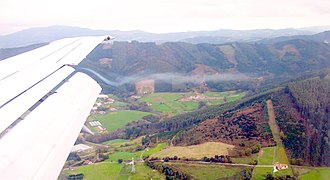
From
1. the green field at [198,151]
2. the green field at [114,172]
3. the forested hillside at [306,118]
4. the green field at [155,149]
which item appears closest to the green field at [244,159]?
the green field at [198,151]

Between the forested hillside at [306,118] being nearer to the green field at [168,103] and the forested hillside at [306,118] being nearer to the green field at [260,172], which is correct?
the green field at [260,172]

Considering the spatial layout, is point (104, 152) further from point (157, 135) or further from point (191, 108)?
point (191, 108)

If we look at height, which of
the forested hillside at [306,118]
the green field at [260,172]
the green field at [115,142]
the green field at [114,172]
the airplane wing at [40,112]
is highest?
the airplane wing at [40,112]

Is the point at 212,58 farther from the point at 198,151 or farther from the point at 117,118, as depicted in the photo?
the point at 198,151

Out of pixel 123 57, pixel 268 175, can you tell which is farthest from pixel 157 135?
pixel 123 57

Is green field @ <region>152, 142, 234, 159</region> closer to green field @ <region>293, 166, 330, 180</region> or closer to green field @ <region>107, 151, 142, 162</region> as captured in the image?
green field @ <region>107, 151, 142, 162</region>
